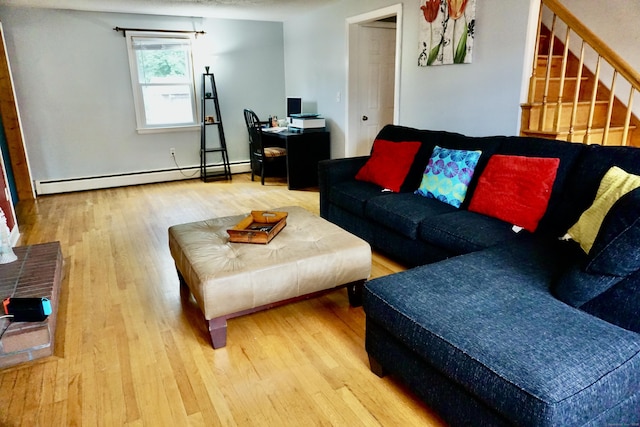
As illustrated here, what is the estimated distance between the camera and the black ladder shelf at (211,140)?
19.1ft

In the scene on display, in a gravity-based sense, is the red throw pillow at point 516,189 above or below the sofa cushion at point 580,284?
above

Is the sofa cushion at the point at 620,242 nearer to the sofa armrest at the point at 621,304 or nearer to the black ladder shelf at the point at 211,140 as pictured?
the sofa armrest at the point at 621,304

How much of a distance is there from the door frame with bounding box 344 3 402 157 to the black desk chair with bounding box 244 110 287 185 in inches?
36.8

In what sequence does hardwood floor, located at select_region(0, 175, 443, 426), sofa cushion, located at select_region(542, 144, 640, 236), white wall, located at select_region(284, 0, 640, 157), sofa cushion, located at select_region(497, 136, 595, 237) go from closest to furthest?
hardwood floor, located at select_region(0, 175, 443, 426) → sofa cushion, located at select_region(542, 144, 640, 236) → sofa cushion, located at select_region(497, 136, 595, 237) → white wall, located at select_region(284, 0, 640, 157)

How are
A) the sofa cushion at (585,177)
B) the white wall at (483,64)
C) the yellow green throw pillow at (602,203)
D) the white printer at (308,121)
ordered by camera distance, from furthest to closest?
the white printer at (308,121) → the white wall at (483,64) → the sofa cushion at (585,177) → the yellow green throw pillow at (602,203)

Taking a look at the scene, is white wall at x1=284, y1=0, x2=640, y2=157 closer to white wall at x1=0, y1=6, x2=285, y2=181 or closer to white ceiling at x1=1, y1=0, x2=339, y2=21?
white ceiling at x1=1, y1=0, x2=339, y2=21

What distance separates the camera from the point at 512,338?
52.6 inches

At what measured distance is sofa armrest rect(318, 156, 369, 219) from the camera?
3602 mm

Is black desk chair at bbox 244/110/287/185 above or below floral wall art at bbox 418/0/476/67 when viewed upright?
below

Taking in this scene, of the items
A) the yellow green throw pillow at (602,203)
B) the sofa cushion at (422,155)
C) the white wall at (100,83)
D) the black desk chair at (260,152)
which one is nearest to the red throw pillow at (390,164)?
the sofa cushion at (422,155)

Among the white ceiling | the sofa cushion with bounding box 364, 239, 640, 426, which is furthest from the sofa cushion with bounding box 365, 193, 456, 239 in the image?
the white ceiling

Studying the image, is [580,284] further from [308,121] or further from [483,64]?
[308,121]

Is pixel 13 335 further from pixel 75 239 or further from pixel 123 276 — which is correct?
pixel 75 239

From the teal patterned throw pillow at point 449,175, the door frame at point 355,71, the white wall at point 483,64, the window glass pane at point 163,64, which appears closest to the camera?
the teal patterned throw pillow at point 449,175
